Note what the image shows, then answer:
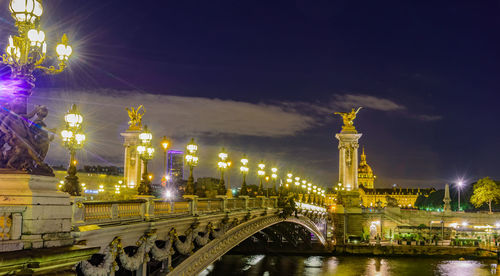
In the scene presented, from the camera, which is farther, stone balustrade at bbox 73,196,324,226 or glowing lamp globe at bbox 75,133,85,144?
glowing lamp globe at bbox 75,133,85,144

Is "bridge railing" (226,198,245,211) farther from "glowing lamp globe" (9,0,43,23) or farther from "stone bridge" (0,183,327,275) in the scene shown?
"glowing lamp globe" (9,0,43,23)

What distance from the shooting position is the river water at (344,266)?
58312 millimetres

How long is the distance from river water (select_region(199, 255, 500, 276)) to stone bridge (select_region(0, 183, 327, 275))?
2530cm

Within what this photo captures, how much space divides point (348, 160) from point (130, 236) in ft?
238

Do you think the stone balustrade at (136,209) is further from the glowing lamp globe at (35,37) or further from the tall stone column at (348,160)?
the tall stone column at (348,160)

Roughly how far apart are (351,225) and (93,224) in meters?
74.2

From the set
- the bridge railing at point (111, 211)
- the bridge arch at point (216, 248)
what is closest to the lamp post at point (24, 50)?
the bridge railing at point (111, 211)

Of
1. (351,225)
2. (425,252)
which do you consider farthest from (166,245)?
(351,225)

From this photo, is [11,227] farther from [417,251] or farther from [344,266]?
[417,251]

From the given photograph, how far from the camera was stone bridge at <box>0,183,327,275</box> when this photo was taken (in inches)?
392

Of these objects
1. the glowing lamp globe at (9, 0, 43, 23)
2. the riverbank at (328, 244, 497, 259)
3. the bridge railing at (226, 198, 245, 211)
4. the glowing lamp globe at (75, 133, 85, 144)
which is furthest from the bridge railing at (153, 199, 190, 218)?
the riverbank at (328, 244, 497, 259)

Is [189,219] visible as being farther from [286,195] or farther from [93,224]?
[286,195]

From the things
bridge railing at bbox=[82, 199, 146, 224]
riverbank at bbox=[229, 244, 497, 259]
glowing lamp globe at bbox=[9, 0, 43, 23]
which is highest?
glowing lamp globe at bbox=[9, 0, 43, 23]

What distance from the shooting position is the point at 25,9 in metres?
11.3
